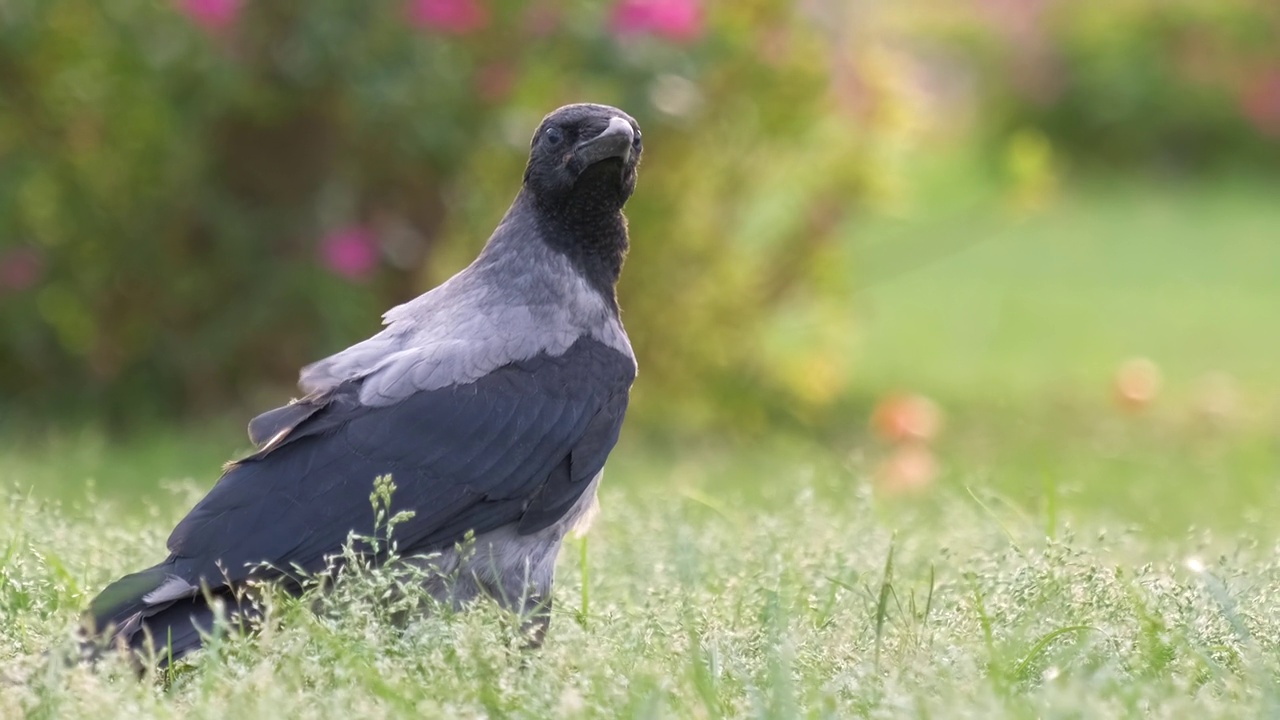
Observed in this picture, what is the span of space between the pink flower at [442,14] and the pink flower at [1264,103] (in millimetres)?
13926

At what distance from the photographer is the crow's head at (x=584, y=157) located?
12.3 ft

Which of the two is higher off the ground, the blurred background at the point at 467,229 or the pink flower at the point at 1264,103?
the blurred background at the point at 467,229

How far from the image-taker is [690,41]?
21.6 ft

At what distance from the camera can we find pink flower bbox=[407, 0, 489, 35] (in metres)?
6.21

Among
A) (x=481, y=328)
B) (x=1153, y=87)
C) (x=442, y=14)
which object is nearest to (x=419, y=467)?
(x=481, y=328)

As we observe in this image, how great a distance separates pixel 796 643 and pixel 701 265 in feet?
14.4

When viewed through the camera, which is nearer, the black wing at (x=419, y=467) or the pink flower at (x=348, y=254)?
the black wing at (x=419, y=467)

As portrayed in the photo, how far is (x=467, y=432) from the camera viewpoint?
342cm

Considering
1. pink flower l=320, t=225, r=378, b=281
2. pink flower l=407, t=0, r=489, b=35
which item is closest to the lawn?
pink flower l=320, t=225, r=378, b=281

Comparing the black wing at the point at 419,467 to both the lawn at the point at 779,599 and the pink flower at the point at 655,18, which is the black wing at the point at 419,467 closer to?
the lawn at the point at 779,599

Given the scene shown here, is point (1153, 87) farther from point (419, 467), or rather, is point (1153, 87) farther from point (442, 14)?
point (419, 467)

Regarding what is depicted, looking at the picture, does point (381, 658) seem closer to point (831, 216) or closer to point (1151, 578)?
point (1151, 578)

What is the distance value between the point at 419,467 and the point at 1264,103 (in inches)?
660

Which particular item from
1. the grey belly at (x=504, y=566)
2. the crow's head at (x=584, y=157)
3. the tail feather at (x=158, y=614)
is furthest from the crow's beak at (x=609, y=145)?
the tail feather at (x=158, y=614)
